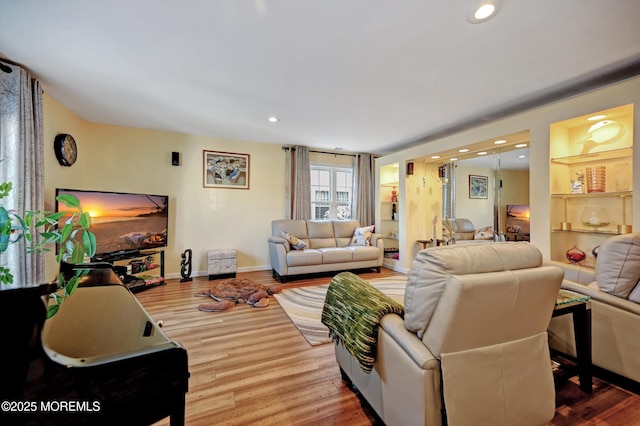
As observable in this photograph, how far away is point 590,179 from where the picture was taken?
8.16ft

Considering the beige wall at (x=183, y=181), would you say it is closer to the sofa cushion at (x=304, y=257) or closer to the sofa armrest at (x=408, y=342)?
the sofa cushion at (x=304, y=257)

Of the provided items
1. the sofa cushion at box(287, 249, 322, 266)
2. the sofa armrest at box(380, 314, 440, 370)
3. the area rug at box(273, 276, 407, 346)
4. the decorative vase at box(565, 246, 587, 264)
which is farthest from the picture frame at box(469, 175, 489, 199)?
the sofa armrest at box(380, 314, 440, 370)

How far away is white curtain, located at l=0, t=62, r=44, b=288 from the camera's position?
7.14 feet

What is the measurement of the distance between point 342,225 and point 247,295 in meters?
2.43

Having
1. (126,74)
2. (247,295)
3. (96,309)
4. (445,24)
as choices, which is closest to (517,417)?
(96,309)

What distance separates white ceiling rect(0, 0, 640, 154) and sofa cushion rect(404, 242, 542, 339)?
1.52 metres

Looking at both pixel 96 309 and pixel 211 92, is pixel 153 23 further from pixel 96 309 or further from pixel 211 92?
pixel 96 309

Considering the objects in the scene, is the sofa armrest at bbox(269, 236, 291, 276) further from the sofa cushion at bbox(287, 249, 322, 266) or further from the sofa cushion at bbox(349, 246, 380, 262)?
the sofa cushion at bbox(349, 246, 380, 262)

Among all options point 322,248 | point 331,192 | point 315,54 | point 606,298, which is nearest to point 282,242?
point 322,248

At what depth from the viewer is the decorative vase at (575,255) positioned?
2438 mm

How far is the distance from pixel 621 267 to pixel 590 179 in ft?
4.72

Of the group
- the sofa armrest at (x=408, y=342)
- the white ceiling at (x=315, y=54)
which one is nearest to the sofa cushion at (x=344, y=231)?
the white ceiling at (x=315, y=54)

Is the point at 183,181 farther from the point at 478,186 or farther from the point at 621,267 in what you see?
the point at 621,267

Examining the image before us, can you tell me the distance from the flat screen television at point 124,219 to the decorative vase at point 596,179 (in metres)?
5.39
